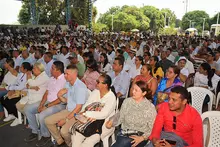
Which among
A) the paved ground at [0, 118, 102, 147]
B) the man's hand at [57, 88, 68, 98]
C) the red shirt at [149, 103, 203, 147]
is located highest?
the man's hand at [57, 88, 68, 98]

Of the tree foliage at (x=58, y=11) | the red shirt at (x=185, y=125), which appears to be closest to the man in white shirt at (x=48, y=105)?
the red shirt at (x=185, y=125)

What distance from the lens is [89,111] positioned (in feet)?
9.94

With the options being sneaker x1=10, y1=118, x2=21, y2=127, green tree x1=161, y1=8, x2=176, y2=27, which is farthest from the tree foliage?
green tree x1=161, y1=8, x2=176, y2=27

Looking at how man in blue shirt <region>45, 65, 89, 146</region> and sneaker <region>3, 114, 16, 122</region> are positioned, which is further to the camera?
sneaker <region>3, 114, 16, 122</region>

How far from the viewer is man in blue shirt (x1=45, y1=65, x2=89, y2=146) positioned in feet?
11.0

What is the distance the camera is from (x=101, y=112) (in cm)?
305

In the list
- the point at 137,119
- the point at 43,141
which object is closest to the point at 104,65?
the point at 43,141

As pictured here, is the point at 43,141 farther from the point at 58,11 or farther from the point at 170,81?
the point at 58,11

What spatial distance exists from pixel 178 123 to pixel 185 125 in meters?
0.08

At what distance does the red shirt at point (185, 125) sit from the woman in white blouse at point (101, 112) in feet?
2.36

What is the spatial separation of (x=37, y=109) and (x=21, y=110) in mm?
445

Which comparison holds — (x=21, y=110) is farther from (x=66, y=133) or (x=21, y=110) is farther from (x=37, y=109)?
(x=66, y=133)

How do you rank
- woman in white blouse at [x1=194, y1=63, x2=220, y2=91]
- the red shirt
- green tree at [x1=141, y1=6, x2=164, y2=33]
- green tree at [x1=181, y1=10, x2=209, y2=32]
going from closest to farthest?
the red shirt < woman in white blouse at [x1=194, y1=63, x2=220, y2=91] < green tree at [x1=141, y1=6, x2=164, y2=33] < green tree at [x1=181, y1=10, x2=209, y2=32]

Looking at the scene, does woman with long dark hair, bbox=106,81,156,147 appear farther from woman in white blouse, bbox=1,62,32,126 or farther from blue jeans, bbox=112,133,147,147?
woman in white blouse, bbox=1,62,32,126
